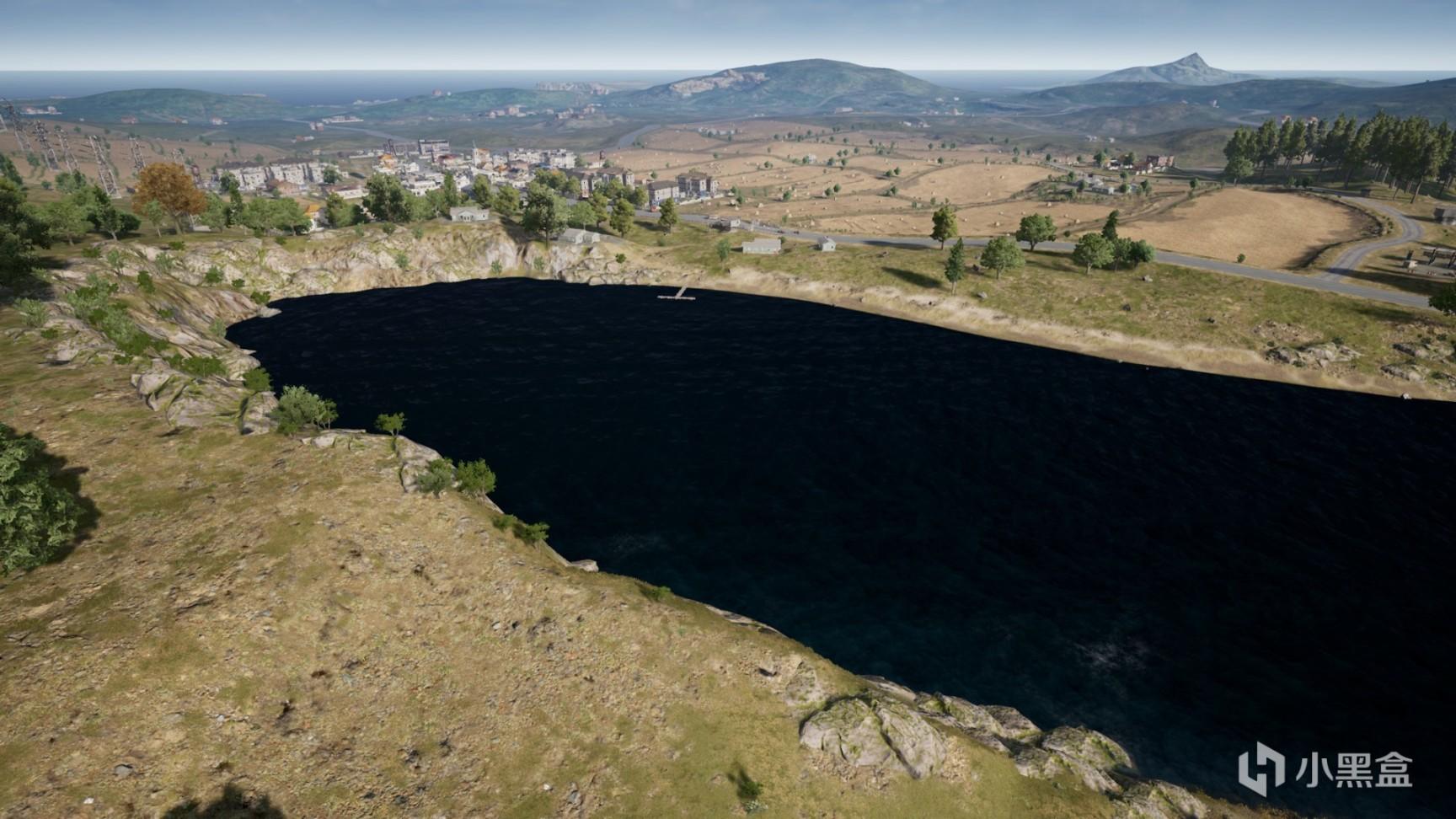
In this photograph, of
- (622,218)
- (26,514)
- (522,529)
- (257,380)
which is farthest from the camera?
(622,218)

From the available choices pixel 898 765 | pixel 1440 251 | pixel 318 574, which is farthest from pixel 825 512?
pixel 1440 251

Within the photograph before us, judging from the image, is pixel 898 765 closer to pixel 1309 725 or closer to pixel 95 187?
pixel 1309 725

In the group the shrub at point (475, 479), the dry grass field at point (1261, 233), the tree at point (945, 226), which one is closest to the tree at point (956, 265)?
the tree at point (945, 226)

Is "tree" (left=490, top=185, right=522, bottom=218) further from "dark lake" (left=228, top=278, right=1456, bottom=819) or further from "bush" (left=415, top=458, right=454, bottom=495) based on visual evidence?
"bush" (left=415, top=458, right=454, bottom=495)

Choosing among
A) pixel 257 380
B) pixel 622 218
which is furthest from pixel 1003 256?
pixel 257 380

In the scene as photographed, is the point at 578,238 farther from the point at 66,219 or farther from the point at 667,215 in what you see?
the point at 66,219

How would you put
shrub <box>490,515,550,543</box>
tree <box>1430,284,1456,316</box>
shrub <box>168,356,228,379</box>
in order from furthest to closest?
1. tree <box>1430,284,1456,316</box>
2. shrub <box>168,356,228,379</box>
3. shrub <box>490,515,550,543</box>

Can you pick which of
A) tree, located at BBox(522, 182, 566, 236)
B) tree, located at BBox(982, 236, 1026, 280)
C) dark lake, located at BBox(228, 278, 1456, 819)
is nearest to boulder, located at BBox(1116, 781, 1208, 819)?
dark lake, located at BBox(228, 278, 1456, 819)
